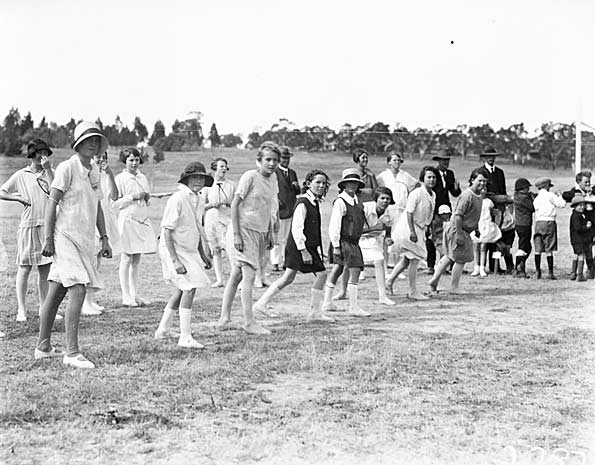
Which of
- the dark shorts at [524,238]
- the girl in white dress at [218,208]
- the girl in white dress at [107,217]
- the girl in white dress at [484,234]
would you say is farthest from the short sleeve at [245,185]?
the dark shorts at [524,238]

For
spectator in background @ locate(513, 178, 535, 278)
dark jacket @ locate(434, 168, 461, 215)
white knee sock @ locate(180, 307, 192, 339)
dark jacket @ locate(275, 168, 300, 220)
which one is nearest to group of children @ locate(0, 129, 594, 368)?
white knee sock @ locate(180, 307, 192, 339)

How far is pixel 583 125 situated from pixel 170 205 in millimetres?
15933

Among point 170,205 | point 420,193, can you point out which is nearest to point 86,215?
point 170,205

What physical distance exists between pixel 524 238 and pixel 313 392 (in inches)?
318

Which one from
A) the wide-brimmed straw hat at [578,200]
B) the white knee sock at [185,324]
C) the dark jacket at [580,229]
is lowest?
the white knee sock at [185,324]

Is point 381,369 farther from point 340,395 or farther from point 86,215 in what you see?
point 86,215

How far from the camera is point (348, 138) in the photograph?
34094mm

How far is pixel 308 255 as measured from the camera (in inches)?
312

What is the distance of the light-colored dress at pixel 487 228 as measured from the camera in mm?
12727

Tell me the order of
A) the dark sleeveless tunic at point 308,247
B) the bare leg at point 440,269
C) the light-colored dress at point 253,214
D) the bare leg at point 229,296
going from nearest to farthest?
the light-colored dress at point 253,214, the bare leg at point 229,296, the dark sleeveless tunic at point 308,247, the bare leg at point 440,269

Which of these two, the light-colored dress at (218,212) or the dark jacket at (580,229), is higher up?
the light-colored dress at (218,212)

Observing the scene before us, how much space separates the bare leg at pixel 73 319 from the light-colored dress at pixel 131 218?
3080 millimetres

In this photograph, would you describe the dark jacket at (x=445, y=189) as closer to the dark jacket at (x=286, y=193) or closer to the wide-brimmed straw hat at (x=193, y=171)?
the dark jacket at (x=286, y=193)

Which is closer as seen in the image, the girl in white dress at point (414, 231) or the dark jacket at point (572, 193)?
the girl in white dress at point (414, 231)
